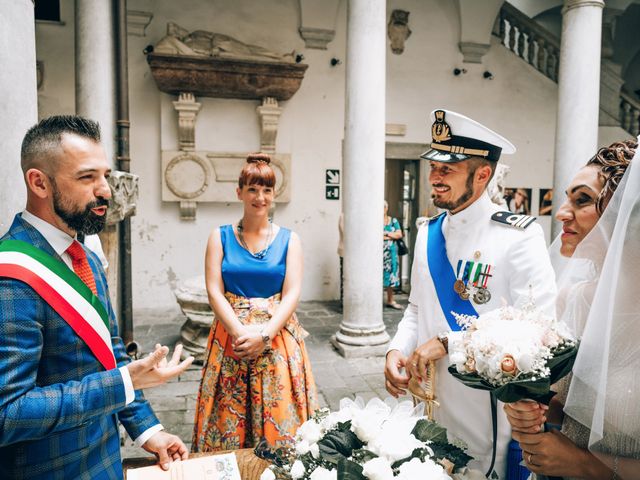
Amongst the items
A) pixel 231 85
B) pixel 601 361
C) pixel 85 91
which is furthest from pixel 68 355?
pixel 231 85

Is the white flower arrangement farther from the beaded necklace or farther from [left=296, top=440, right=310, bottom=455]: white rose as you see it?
the beaded necklace

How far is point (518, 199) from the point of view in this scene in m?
8.94

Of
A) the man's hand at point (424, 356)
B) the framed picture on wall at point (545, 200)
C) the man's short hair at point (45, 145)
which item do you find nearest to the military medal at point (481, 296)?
the man's hand at point (424, 356)

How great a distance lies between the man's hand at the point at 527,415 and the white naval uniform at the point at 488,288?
541 mm

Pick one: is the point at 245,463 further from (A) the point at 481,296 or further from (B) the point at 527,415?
(A) the point at 481,296

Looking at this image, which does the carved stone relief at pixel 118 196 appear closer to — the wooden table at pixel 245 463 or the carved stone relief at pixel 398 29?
the wooden table at pixel 245 463

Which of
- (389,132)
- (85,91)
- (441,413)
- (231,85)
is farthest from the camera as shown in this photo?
(389,132)

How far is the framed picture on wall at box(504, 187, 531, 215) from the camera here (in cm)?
889

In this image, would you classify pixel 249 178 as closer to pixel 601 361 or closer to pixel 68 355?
pixel 68 355

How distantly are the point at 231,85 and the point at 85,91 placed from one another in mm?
2696

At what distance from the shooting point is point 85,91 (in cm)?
477

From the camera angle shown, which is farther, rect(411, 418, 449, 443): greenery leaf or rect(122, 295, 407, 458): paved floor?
rect(122, 295, 407, 458): paved floor

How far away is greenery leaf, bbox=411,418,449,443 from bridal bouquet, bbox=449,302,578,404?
0.14 metres

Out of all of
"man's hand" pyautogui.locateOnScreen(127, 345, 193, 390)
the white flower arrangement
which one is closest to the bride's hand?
the white flower arrangement
